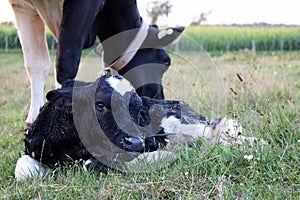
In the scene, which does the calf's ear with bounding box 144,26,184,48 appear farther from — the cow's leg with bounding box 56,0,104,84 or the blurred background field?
the blurred background field

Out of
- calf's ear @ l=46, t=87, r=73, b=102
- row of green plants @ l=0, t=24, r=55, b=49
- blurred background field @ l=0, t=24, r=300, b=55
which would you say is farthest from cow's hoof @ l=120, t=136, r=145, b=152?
blurred background field @ l=0, t=24, r=300, b=55

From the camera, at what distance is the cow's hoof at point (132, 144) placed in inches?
106

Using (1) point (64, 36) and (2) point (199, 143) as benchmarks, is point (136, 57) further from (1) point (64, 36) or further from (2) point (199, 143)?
(2) point (199, 143)

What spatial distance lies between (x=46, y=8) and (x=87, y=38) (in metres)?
0.51

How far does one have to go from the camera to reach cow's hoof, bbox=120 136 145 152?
2.69 m

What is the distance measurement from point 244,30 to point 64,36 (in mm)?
27825

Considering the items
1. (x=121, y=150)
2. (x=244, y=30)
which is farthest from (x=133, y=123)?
(x=244, y=30)

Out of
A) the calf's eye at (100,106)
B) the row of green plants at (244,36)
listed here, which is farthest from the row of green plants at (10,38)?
the calf's eye at (100,106)

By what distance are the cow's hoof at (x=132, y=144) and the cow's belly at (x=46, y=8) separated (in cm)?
156

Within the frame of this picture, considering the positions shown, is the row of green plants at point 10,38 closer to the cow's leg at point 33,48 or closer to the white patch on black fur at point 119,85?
the cow's leg at point 33,48

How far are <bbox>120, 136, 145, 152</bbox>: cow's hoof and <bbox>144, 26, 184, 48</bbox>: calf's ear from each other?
2353mm

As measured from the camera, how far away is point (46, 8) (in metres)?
3.97

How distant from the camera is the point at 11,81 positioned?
326 inches

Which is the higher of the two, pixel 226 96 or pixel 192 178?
pixel 192 178
